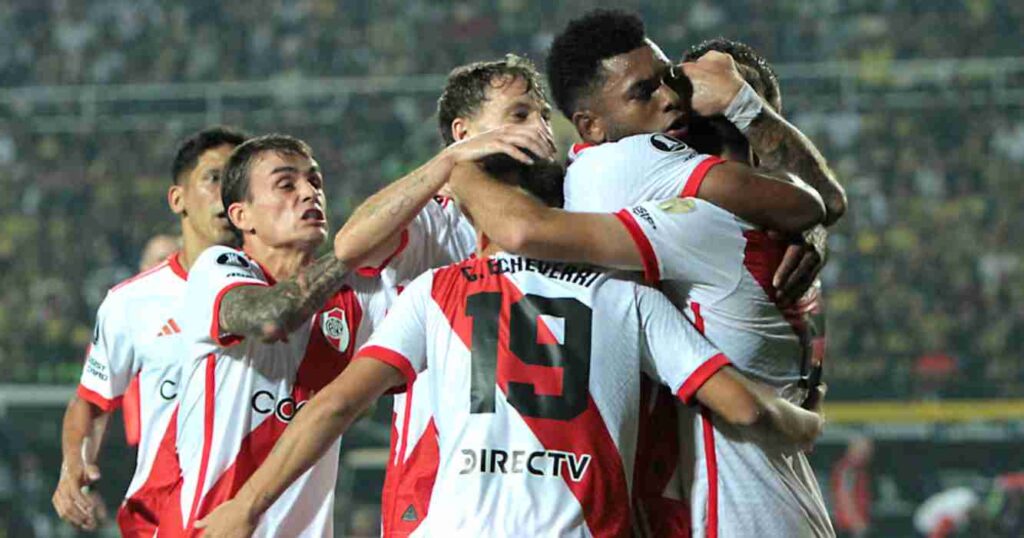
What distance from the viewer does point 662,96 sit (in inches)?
147

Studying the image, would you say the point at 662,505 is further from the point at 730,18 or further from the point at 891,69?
the point at 730,18

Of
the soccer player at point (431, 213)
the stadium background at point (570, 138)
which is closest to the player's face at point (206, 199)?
the soccer player at point (431, 213)

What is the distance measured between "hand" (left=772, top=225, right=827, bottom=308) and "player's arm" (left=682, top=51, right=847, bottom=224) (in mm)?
130

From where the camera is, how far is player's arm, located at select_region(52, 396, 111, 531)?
5500 millimetres

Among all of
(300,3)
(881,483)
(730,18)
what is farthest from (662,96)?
(300,3)

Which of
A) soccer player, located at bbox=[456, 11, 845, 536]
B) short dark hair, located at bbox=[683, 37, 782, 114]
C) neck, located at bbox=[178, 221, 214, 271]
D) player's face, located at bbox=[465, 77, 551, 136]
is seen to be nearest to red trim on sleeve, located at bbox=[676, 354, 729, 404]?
soccer player, located at bbox=[456, 11, 845, 536]

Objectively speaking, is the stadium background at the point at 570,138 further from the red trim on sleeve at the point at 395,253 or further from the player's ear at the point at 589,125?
the player's ear at the point at 589,125

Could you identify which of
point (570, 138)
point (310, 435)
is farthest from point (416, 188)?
point (570, 138)

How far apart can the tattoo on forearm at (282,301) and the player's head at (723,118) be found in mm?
1052

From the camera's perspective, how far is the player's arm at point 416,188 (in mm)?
3533

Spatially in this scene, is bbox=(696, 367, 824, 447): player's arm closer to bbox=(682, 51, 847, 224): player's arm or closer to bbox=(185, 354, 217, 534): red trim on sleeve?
bbox=(682, 51, 847, 224): player's arm

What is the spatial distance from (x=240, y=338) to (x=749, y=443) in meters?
1.61

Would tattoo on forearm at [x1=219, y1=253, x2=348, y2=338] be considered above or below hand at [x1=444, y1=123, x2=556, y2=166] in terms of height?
below

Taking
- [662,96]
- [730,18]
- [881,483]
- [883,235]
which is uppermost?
[730,18]
